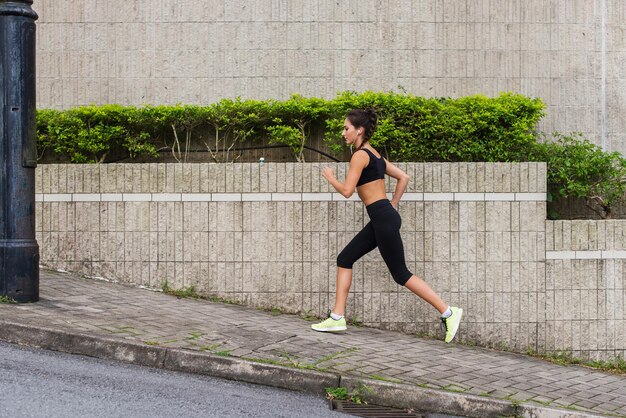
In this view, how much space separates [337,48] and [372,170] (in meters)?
2.82

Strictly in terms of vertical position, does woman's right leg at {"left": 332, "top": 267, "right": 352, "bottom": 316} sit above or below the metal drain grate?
above

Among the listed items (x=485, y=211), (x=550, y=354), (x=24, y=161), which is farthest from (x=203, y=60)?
(x=550, y=354)

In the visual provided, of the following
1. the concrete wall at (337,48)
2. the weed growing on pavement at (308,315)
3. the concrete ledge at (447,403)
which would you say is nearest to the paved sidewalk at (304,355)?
the concrete ledge at (447,403)

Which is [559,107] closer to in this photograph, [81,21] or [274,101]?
[274,101]

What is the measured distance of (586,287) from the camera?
799 centimetres

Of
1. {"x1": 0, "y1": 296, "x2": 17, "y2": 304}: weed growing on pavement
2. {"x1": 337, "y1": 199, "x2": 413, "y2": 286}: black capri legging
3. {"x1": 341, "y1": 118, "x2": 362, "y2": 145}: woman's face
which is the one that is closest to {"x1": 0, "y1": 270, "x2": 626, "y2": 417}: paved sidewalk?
{"x1": 0, "y1": 296, "x2": 17, "y2": 304}: weed growing on pavement

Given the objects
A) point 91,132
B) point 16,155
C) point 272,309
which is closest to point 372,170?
point 272,309

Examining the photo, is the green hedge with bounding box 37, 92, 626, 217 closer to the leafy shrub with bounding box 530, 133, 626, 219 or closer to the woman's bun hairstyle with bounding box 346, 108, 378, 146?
the leafy shrub with bounding box 530, 133, 626, 219

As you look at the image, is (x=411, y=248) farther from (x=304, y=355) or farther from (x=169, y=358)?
(x=169, y=358)

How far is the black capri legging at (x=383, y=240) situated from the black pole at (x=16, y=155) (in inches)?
117

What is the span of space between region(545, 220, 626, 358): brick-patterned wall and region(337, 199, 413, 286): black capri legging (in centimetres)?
204

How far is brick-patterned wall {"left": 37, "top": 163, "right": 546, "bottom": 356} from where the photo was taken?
25.8 ft

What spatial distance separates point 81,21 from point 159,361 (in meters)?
5.14

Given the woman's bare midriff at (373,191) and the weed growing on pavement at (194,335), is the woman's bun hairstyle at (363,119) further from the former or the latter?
the weed growing on pavement at (194,335)
